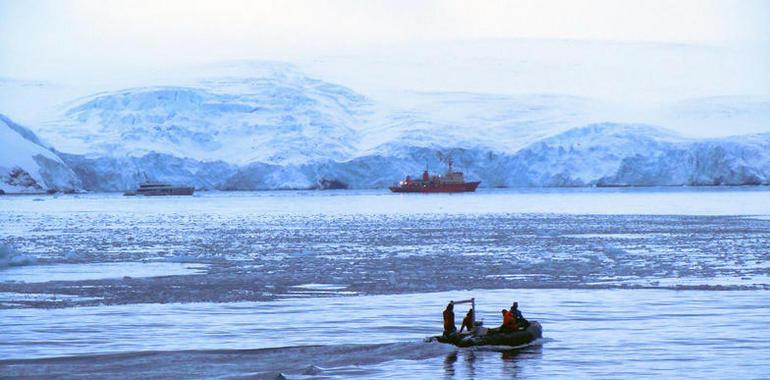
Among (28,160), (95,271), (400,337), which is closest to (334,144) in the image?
(28,160)

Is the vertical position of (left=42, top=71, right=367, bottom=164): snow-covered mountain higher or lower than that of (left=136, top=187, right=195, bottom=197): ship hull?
higher

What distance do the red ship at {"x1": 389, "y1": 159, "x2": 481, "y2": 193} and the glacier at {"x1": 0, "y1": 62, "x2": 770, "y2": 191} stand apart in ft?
5.75

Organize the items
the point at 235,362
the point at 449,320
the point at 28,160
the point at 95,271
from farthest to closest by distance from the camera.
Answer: the point at 28,160 < the point at 95,271 < the point at 449,320 < the point at 235,362

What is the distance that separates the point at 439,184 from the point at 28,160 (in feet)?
147

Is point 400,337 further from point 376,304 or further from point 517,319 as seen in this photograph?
point 376,304

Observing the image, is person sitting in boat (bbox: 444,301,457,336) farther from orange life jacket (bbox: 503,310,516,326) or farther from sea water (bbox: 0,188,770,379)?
orange life jacket (bbox: 503,310,516,326)

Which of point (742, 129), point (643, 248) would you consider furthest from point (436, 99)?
point (643, 248)

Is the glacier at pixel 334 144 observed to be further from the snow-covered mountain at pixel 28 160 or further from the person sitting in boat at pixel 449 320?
the person sitting in boat at pixel 449 320

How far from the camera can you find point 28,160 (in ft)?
414

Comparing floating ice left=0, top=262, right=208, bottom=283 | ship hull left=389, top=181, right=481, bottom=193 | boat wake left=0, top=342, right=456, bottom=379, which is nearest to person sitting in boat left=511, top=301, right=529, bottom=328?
boat wake left=0, top=342, right=456, bottom=379

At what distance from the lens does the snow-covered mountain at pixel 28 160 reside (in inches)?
4956

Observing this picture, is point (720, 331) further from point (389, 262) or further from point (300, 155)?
point (300, 155)

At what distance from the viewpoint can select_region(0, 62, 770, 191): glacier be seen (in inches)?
4894

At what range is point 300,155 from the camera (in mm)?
133500
